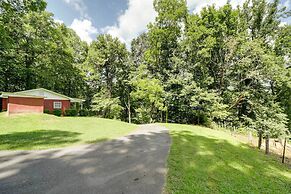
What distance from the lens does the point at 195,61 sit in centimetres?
1944

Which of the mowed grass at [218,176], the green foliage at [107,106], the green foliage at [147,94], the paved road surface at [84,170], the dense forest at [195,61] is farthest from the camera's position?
the green foliage at [107,106]

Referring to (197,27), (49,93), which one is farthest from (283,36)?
(49,93)

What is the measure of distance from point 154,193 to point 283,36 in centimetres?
2310

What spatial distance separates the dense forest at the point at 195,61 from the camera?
17.6 m

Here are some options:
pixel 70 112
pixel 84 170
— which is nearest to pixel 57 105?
pixel 70 112

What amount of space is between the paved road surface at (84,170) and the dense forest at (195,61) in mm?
13189

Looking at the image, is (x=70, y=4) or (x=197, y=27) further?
(x=197, y=27)

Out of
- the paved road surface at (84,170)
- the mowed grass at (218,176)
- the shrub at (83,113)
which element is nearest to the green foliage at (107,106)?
the shrub at (83,113)

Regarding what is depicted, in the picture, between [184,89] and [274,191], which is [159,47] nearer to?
[184,89]

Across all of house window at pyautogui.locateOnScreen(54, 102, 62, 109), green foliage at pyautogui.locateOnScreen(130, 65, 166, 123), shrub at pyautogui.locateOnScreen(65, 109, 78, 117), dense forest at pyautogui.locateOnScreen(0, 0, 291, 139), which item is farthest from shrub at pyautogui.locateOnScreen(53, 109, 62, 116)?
green foliage at pyautogui.locateOnScreen(130, 65, 166, 123)

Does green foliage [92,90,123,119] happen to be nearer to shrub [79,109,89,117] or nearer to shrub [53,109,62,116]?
shrub [79,109,89,117]

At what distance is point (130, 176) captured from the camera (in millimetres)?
4172

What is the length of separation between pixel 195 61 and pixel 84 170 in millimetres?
17774

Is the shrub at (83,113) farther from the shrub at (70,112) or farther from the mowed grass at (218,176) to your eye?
the mowed grass at (218,176)
